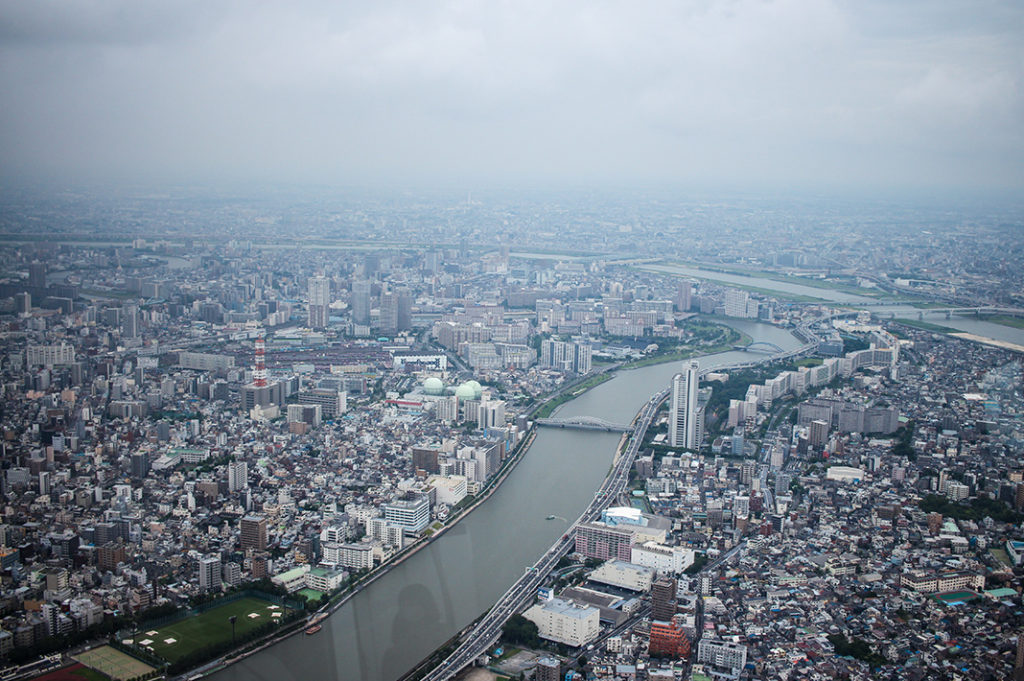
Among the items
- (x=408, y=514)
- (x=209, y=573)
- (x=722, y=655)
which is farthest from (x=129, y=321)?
(x=722, y=655)

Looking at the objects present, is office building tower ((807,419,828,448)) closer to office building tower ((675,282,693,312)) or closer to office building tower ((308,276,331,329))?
office building tower ((308,276,331,329))

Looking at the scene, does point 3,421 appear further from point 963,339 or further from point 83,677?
point 963,339

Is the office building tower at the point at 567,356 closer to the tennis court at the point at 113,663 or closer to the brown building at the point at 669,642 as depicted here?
the brown building at the point at 669,642

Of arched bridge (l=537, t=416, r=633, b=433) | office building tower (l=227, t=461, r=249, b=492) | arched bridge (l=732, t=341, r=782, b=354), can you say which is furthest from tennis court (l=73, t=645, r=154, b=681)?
arched bridge (l=732, t=341, r=782, b=354)

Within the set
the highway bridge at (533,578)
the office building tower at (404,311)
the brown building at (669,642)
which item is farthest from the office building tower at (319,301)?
the brown building at (669,642)

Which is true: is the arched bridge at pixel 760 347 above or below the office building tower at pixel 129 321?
below
